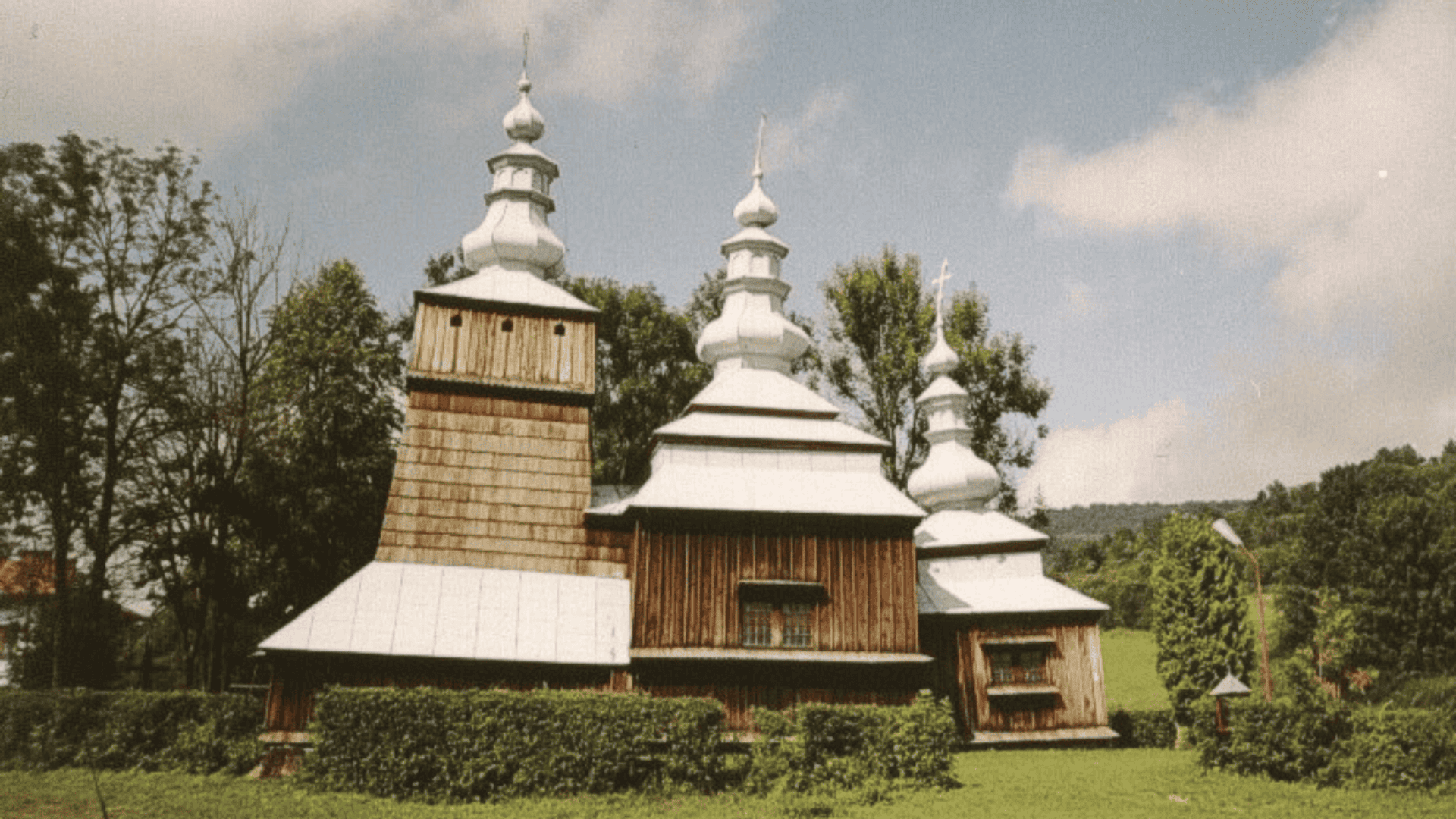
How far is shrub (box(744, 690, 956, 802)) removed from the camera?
1429cm

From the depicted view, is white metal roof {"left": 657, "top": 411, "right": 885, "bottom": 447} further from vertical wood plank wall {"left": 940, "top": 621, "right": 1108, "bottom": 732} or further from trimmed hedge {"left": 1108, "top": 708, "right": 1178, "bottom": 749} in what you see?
trimmed hedge {"left": 1108, "top": 708, "right": 1178, "bottom": 749}

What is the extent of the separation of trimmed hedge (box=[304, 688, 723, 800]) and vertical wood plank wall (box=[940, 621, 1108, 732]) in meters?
10.8

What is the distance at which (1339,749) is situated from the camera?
14.5 m

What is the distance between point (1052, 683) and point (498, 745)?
14.6m

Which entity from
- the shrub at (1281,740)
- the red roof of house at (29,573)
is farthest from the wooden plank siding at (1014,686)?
the red roof of house at (29,573)

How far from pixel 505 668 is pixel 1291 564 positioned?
3604 centimetres

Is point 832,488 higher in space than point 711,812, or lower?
higher

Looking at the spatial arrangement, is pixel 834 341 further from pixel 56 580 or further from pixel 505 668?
pixel 56 580

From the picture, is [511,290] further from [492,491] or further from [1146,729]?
[1146,729]

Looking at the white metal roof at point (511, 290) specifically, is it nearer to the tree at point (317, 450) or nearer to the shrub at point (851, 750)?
the tree at point (317, 450)

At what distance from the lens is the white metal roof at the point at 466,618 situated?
58.6 feet

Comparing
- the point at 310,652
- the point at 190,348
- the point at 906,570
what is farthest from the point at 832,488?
the point at 190,348

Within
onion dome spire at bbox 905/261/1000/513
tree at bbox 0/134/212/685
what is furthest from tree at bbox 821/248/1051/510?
tree at bbox 0/134/212/685

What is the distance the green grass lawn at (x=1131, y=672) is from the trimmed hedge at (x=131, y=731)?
20302 mm
